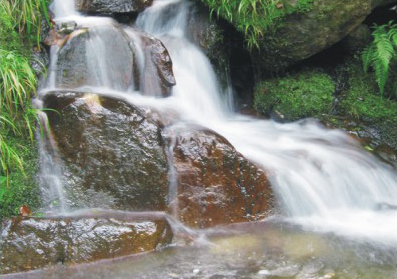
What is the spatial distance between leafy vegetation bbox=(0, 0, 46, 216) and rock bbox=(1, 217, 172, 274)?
0.37 meters

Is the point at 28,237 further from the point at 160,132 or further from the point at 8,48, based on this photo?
the point at 8,48

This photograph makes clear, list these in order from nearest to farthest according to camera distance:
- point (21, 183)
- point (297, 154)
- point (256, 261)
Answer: point (256, 261), point (21, 183), point (297, 154)

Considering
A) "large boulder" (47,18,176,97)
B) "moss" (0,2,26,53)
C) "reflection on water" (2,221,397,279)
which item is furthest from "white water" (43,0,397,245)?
"moss" (0,2,26,53)

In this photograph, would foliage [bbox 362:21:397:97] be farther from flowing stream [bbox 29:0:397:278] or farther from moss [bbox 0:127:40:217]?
moss [bbox 0:127:40:217]

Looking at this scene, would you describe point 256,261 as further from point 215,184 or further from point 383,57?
point 383,57

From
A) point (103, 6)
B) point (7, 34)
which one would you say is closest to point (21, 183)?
point (7, 34)

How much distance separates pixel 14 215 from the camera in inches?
139

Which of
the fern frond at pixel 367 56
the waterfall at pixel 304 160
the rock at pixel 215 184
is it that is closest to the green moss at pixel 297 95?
the waterfall at pixel 304 160

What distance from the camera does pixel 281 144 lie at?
17.2ft

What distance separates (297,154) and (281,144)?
0.40 m

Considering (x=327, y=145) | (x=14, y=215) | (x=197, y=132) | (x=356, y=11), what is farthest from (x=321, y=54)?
(x=14, y=215)

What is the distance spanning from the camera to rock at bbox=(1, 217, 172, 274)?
3.17 m

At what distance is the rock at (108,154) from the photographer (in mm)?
3918

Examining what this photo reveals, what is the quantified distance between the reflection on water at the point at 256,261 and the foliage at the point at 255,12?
339 centimetres
